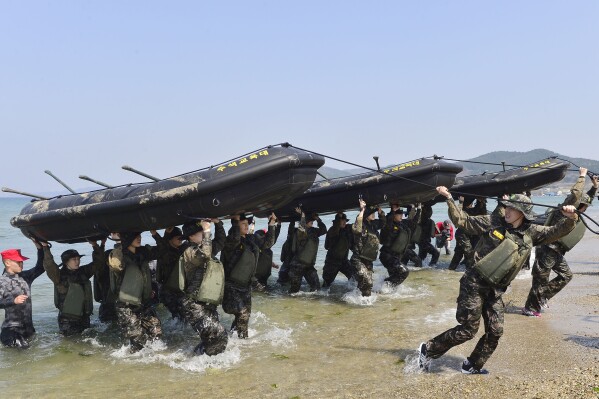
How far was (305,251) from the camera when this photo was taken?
31.7 ft

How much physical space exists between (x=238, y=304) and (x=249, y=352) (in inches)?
24.2

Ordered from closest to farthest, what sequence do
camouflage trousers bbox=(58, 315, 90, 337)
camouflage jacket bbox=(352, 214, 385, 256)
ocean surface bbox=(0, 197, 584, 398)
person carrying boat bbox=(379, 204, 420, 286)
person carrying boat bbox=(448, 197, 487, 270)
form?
ocean surface bbox=(0, 197, 584, 398) < camouflage trousers bbox=(58, 315, 90, 337) < camouflage jacket bbox=(352, 214, 385, 256) < person carrying boat bbox=(379, 204, 420, 286) < person carrying boat bbox=(448, 197, 487, 270)

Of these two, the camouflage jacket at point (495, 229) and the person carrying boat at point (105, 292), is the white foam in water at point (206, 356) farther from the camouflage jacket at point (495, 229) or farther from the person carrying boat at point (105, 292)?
the camouflage jacket at point (495, 229)

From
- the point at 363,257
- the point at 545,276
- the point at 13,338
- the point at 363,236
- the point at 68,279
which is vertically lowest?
the point at 13,338

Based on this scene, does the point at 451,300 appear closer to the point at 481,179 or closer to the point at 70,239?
the point at 481,179

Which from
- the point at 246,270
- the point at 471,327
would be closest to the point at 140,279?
the point at 246,270

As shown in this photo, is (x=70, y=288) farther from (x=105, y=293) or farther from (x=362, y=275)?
(x=362, y=275)

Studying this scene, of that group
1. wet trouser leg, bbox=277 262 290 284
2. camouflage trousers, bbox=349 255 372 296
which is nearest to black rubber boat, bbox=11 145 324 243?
camouflage trousers, bbox=349 255 372 296

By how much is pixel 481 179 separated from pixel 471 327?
6853 mm

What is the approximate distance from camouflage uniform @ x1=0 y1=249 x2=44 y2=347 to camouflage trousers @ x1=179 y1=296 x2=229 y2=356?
7.75ft

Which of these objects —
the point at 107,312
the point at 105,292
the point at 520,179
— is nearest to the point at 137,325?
the point at 105,292

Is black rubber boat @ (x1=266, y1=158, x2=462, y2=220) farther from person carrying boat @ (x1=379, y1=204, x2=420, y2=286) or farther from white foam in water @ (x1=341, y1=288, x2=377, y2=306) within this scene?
white foam in water @ (x1=341, y1=288, x2=377, y2=306)

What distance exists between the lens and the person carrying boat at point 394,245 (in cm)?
976

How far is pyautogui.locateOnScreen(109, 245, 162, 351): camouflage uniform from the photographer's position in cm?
643
